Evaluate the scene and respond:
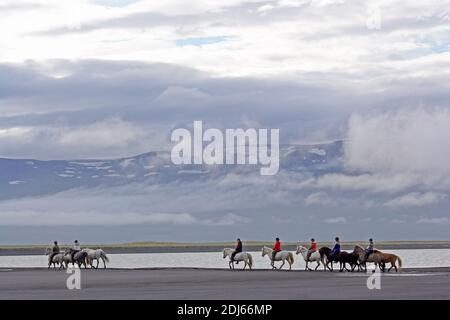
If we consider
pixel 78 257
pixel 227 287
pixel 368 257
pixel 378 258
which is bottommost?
pixel 227 287

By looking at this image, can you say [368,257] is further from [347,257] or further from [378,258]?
[347,257]

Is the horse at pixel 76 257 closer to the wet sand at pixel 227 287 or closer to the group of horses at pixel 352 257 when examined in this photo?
the group of horses at pixel 352 257

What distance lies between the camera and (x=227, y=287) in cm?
4847

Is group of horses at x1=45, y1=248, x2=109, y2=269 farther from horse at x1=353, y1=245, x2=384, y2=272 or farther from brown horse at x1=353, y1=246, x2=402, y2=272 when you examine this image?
brown horse at x1=353, y1=246, x2=402, y2=272

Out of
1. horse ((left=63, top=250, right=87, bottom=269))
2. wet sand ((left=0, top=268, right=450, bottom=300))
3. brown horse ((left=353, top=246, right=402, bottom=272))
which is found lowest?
wet sand ((left=0, top=268, right=450, bottom=300))

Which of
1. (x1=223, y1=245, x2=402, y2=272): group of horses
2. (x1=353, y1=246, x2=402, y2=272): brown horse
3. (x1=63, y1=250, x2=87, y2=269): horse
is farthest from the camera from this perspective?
(x1=63, y1=250, x2=87, y2=269): horse

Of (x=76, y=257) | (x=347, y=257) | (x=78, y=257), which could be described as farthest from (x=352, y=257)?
(x=76, y=257)

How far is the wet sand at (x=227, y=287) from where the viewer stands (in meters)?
41.9

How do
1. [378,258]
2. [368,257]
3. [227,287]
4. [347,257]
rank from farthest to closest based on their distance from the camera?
[347,257] < [368,257] < [378,258] < [227,287]

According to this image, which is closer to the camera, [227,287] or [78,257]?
[227,287]

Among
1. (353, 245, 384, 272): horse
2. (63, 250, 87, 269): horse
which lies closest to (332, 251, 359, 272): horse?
(353, 245, 384, 272): horse

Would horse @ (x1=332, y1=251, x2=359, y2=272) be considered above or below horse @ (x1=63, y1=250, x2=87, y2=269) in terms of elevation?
below

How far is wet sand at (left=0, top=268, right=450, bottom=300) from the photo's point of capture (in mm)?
41938
